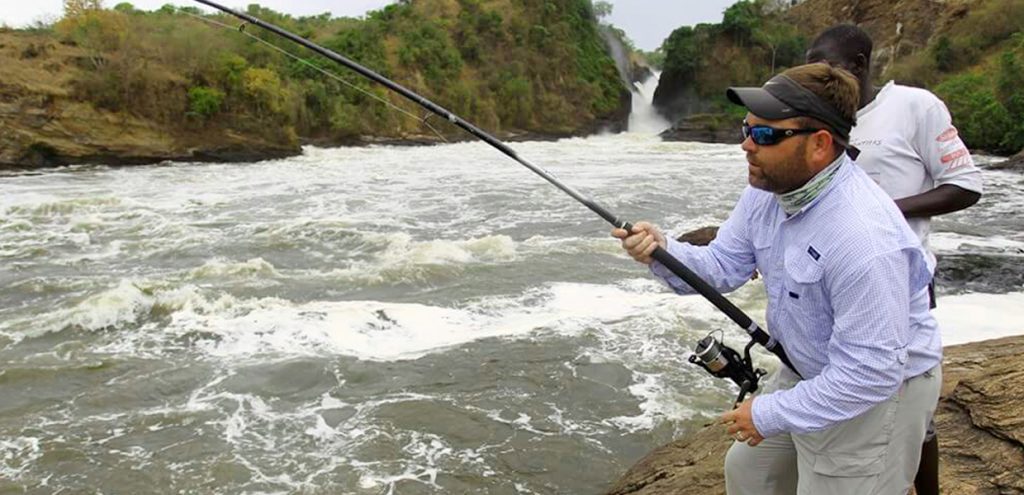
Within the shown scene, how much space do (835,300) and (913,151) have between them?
126 cm

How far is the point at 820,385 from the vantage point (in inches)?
72.7

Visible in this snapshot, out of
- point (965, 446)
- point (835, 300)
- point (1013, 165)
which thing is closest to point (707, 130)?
point (1013, 165)

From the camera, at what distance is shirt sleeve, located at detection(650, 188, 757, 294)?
2.36 m

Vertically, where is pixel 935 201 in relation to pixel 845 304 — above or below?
above

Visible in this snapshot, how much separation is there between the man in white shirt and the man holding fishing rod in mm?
809

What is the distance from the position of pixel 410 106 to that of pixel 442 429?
32.4 meters

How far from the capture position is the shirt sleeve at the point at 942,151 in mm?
2650

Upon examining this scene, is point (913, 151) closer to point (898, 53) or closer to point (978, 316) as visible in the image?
point (978, 316)

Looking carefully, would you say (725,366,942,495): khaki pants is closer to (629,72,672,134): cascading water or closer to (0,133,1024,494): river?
(0,133,1024,494): river

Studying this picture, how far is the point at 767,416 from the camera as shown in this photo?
1.93 metres

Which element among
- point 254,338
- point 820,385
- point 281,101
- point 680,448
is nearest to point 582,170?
point 281,101

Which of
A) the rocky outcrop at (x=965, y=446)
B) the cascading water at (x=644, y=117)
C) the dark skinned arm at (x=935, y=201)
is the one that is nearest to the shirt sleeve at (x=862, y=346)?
the dark skinned arm at (x=935, y=201)

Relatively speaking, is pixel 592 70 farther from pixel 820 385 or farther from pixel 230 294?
pixel 820 385

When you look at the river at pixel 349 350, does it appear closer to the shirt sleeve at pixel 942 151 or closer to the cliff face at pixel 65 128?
the shirt sleeve at pixel 942 151
